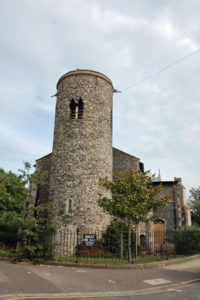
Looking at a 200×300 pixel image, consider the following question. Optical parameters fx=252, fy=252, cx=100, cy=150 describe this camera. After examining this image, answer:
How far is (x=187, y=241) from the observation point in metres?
14.8

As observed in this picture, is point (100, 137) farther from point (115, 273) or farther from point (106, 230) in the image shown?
point (115, 273)

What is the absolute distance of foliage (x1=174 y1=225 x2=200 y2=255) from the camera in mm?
14375

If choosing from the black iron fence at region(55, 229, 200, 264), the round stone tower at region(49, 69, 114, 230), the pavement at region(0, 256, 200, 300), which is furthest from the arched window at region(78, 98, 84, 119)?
the pavement at region(0, 256, 200, 300)

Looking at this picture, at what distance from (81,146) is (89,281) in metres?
9.95

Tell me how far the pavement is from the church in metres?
5.73

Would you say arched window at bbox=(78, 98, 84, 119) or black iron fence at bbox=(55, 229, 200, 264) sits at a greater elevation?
arched window at bbox=(78, 98, 84, 119)

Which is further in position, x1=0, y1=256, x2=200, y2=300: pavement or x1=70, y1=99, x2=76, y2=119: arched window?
x1=70, y1=99, x2=76, y2=119: arched window

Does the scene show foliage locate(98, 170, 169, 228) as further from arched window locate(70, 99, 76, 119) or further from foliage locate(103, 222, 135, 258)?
arched window locate(70, 99, 76, 119)

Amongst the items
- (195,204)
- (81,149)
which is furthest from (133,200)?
(195,204)

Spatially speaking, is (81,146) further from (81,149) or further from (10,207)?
(10,207)

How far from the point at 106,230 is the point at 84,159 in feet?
15.3

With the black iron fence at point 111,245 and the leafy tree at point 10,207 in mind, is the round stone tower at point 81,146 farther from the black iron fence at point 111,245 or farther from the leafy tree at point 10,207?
the leafy tree at point 10,207

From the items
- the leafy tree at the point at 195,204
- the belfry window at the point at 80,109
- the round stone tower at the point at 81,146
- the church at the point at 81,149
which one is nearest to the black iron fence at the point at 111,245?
the church at the point at 81,149

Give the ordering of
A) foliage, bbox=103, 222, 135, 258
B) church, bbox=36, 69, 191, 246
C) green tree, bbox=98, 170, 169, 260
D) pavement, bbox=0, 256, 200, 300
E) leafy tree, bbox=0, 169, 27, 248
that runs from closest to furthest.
A: 1. pavement, bbox=0, 256, 200, 300
2. leafy tree, bbox=0, 169, 27, 248
3. green tree, bbox=98, 170, 169, 260
4. foliage, bbox=103, 222, 135, 258
5. church, bbox=36, 69, 191, 246
